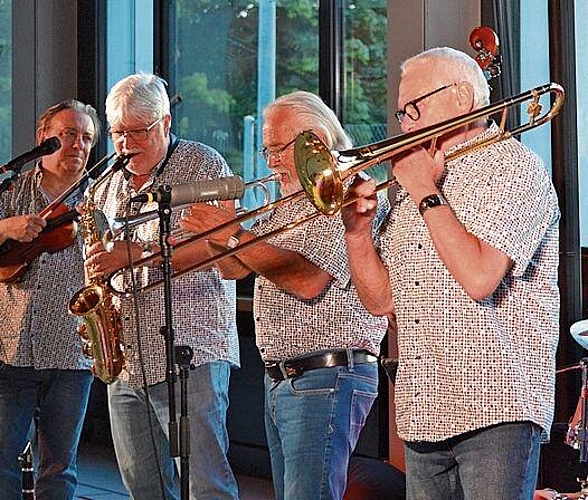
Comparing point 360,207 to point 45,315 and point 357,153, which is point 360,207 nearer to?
point 357,153

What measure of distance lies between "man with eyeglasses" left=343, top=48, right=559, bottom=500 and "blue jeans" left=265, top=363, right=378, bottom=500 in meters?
0.42

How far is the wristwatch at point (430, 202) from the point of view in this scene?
2.54 m

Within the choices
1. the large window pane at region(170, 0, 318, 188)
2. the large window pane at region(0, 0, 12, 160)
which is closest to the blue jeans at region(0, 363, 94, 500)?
the large window pane at region(170, 0, 318, 188)

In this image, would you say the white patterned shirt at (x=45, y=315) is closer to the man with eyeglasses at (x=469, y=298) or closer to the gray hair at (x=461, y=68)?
the man with eyeglasses at (x=469, y=298)

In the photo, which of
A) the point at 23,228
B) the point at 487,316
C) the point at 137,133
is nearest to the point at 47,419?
the point at 23,228

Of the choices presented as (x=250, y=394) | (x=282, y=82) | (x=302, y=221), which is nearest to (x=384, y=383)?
(x=250, y=394)

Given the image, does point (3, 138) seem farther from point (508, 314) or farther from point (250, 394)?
point (508, 314)

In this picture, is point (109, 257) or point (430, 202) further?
point (109, 257)

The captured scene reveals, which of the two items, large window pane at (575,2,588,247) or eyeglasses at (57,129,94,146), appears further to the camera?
large window pane at (575,2,588,247)

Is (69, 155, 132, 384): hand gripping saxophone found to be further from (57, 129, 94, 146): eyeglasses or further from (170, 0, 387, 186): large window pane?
(170, 0, 387, 186): large window pane

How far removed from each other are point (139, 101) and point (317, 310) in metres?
0.91

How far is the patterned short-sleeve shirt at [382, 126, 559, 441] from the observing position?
256cm

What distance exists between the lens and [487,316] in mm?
2584

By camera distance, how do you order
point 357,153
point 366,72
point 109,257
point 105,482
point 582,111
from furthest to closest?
point 105,482 < point 366,72 < point 582,111 < point 109,257 < point 357,153
